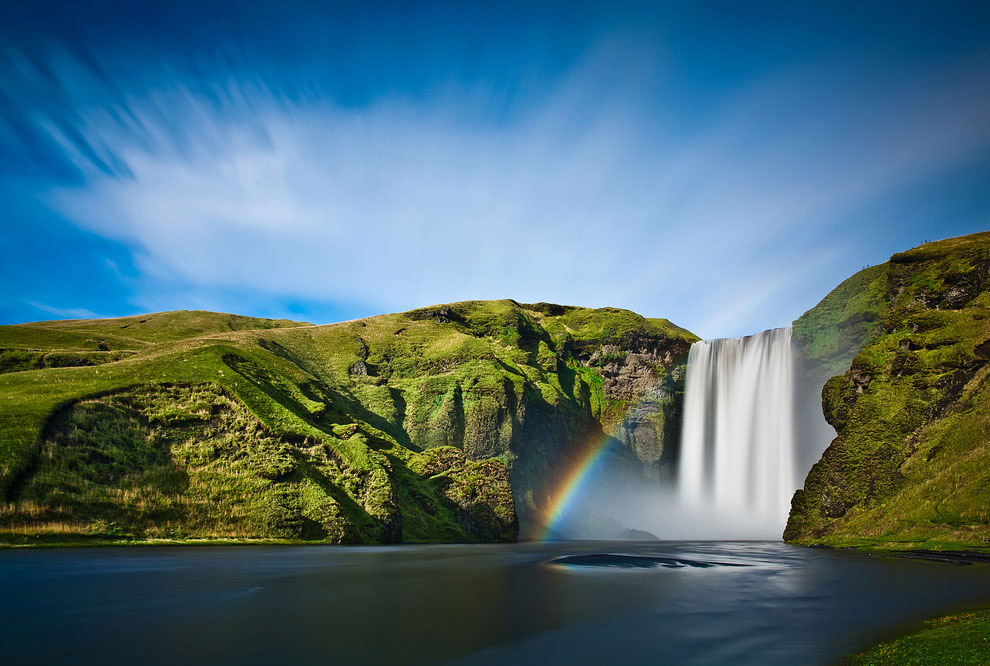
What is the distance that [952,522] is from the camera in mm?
43812

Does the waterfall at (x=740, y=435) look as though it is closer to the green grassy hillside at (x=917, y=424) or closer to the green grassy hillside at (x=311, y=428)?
the green grassy hillside at (x=311, y=428)

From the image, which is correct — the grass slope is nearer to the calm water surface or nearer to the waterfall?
the calm water surface

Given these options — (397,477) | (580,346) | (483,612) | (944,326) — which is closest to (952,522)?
(944,326)

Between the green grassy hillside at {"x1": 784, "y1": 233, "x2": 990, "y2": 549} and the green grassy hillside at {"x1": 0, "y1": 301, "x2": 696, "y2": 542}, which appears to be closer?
the green grassy hillside at {"x1": 784, "y1": 233, "x2": 990, "y2": 549}

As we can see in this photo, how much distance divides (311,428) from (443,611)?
53.0 metres

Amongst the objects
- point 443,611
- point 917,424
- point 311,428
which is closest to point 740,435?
point 917,424

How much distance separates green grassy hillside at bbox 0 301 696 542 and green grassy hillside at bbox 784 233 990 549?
4681 centimetres

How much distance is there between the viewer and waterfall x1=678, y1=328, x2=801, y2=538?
10256cm

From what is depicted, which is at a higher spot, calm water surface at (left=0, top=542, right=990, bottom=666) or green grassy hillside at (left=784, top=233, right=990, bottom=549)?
green grassy hillside at (left=784, top=233, right=990, bottom=549)

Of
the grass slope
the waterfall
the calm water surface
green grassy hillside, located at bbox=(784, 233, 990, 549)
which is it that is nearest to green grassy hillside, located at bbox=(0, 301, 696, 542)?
the calm water surface

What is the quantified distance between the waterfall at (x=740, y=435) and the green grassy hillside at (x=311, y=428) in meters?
23.2

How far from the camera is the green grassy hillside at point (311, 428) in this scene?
46.5 m

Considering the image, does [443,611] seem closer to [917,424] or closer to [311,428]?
[311,428]

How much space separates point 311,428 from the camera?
6638 cm
